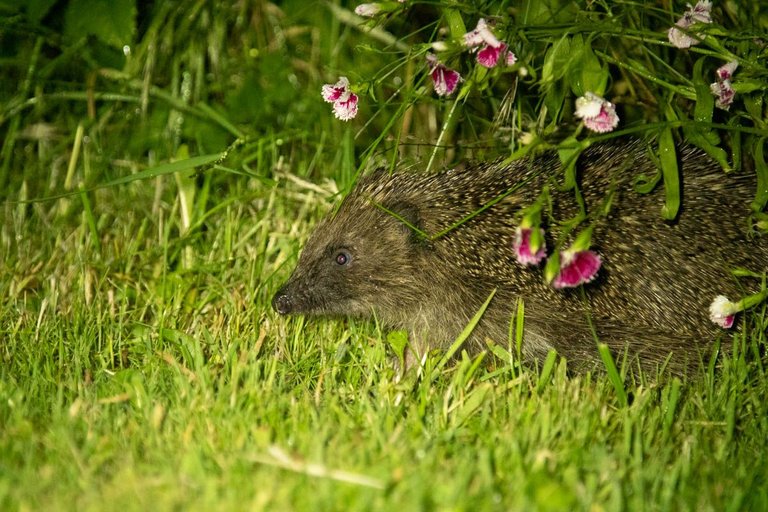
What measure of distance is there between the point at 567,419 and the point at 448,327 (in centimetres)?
108

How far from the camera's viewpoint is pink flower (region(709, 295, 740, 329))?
11.3 feet

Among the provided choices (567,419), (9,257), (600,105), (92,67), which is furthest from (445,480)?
(92,67)

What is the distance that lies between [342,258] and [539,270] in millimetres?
888

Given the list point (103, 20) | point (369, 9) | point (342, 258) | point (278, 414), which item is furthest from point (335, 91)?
point (103, 20)

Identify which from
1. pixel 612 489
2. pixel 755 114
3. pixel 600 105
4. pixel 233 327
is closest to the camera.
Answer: pixel 612 489

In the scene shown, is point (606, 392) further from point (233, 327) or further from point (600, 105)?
point (233, 327)

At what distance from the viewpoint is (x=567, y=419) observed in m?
3.01

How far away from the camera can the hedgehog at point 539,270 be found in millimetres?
3678

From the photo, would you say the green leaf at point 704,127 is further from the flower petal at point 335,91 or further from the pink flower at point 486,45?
the flower petal at point 335,91

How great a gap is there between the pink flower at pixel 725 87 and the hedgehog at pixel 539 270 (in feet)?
1.01

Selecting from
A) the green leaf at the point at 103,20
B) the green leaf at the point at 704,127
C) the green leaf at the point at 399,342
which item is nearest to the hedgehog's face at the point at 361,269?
→ the green leaf at the point at 399,342

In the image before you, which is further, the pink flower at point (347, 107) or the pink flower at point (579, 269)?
the pink flower at point (347, 107)

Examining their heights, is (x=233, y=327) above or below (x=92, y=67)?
below

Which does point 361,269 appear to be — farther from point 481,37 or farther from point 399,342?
point 481,37
